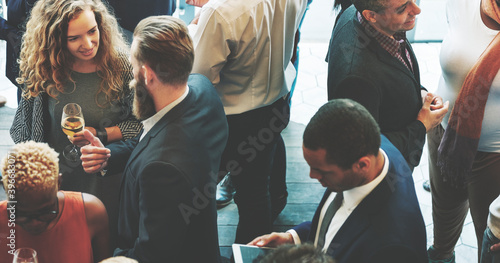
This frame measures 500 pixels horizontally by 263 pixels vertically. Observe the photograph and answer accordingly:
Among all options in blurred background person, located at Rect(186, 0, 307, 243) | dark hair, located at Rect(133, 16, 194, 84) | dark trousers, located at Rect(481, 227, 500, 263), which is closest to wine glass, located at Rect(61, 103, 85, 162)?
dark hair, located at Rect(133, 16, 194, 84)

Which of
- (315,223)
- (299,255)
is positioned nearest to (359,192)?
(315,223)

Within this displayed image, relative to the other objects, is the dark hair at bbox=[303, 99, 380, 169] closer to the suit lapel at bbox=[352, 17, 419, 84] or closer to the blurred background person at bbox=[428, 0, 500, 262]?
the suit lapel at bbox=[352, 17, 419, 84]

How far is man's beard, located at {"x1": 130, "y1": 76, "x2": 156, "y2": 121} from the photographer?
209cm

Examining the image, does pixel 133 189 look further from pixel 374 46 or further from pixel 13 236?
pixel 374 46

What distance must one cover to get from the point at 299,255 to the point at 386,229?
374 mm

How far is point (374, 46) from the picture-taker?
233 centimetres

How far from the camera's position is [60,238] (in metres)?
2.00

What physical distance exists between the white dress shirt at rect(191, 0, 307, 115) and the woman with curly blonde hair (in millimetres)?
409

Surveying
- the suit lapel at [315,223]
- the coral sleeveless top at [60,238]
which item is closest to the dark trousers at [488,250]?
the suit lapel at [315,223]

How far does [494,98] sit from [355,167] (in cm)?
123

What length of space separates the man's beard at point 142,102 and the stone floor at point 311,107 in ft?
4.60

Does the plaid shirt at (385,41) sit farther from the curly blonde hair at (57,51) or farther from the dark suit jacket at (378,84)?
the curly blonde hair at (57,51)

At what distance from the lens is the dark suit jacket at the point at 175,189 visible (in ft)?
6.19

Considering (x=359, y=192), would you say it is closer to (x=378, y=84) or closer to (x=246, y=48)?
(x=378, y=84)
